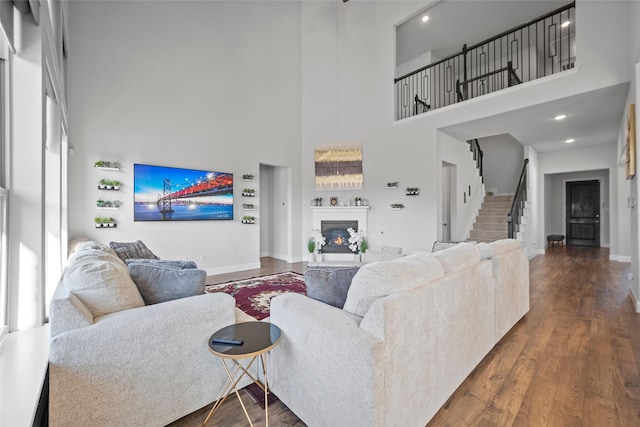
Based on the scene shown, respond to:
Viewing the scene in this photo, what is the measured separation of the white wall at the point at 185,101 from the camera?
13.4ft

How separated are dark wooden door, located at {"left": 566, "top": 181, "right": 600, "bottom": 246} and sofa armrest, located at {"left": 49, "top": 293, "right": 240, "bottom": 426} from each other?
439 inches

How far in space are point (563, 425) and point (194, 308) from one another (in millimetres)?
2142

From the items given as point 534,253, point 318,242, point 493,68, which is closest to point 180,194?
point 318,242

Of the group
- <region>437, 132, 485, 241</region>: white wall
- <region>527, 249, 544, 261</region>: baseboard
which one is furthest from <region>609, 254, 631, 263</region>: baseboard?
<region>437, 132, 485, 241</region>: white wall

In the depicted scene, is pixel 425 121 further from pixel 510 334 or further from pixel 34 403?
pixel 34 403

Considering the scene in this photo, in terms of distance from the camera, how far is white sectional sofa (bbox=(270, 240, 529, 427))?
1266 millimetres

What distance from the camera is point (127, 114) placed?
4395 millimetres

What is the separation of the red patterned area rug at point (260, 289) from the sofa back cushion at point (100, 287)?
1735 millimetres

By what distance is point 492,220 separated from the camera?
7031 millimetres

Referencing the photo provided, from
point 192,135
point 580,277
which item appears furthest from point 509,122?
point 192,135

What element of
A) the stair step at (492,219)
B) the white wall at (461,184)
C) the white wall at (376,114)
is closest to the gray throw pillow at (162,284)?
the white wall at (376,114)

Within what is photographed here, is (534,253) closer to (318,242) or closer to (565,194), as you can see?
(565,194)

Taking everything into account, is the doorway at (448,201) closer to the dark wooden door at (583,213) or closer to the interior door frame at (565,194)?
the interior door frame at (565,194)

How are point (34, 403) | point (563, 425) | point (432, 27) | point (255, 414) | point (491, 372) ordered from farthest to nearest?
point (432, 27), point (491, 372), point (255, 414), point (563, 425), point (34, 403)
